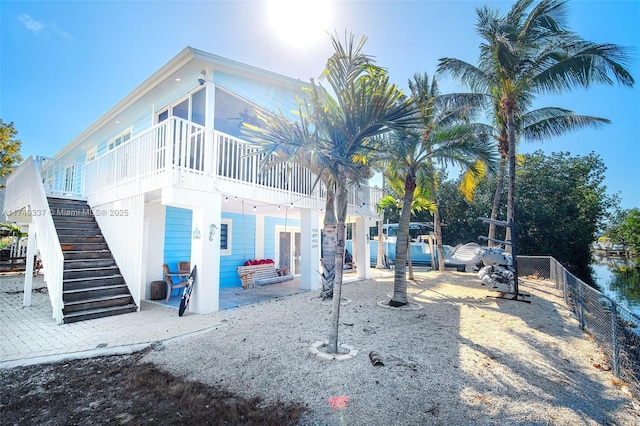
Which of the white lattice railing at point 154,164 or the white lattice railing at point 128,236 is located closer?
the white lattice railing at point 154,164

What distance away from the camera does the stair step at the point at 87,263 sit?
7.31 meters

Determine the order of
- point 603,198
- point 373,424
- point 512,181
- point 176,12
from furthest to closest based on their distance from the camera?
point 603,198
point 512,181
point 176,12
point 373,424

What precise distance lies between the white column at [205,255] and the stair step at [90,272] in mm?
2592

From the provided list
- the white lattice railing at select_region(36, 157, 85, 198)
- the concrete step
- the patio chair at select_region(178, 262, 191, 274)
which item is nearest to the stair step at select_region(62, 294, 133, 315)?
the concrete step

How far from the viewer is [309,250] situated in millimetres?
9836

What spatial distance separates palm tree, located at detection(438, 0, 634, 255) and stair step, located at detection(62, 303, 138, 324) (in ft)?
38.7

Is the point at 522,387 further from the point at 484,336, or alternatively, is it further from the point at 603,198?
the point at 603,198

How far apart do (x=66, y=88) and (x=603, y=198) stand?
31.0 meters

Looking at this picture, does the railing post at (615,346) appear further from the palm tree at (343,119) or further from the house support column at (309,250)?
the house support column at (309,250)

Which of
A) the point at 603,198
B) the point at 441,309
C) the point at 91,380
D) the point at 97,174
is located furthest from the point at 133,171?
the point at 603,198

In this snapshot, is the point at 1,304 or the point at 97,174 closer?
the point at 1,304

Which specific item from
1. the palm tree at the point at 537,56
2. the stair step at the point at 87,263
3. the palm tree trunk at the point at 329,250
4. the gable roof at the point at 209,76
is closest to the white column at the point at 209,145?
the gable roof at the point at 209,76

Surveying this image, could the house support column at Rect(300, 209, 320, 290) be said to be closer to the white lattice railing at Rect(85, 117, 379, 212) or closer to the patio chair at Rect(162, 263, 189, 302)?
the white lattice railing at Rect(85, 117, 379, 212)

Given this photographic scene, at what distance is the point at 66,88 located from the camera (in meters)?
13.0
